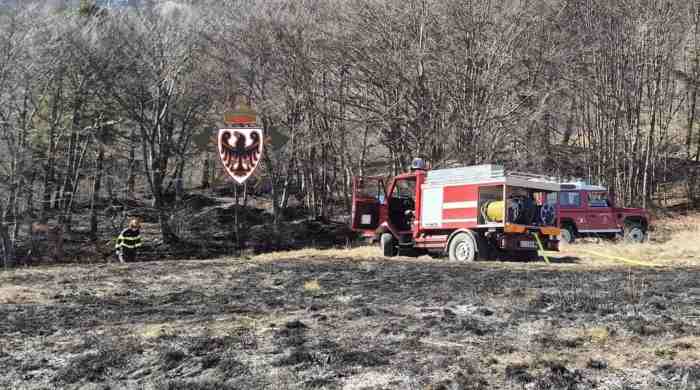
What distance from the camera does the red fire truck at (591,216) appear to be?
23453mm

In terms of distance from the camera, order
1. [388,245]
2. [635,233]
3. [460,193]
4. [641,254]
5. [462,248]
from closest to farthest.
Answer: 1. [462,248]
2. [460,193]
3. [641,254]
4. [388,245]
5. [635,233]

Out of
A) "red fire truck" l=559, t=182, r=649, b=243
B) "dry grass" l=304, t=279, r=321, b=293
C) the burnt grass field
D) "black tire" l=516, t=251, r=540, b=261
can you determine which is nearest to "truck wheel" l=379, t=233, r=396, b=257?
"black tire" l=516, t=251, r=540, b=261

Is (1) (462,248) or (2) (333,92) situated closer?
(1) (462,248)

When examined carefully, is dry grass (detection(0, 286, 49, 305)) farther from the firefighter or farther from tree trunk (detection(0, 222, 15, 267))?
tree trunk (detection(0, 222, 15, 267))

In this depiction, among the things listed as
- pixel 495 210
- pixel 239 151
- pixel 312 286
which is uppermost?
pixel 239 151

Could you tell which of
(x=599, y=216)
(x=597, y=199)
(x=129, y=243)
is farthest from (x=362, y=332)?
(x=597, y=199)

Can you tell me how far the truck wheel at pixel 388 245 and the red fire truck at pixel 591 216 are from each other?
8.75 metres

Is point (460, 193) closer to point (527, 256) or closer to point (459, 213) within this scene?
point (459, 213)

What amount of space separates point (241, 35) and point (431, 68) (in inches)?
340

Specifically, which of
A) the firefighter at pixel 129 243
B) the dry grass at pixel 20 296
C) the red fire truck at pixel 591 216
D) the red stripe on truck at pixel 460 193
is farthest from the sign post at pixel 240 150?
the red fire truck at pixel 591 216

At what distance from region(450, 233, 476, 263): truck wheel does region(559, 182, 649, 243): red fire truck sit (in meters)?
9.32

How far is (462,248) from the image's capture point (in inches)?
596

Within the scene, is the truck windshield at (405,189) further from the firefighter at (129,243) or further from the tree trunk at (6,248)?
the tree trunk at (6,248)

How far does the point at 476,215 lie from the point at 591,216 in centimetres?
1014
